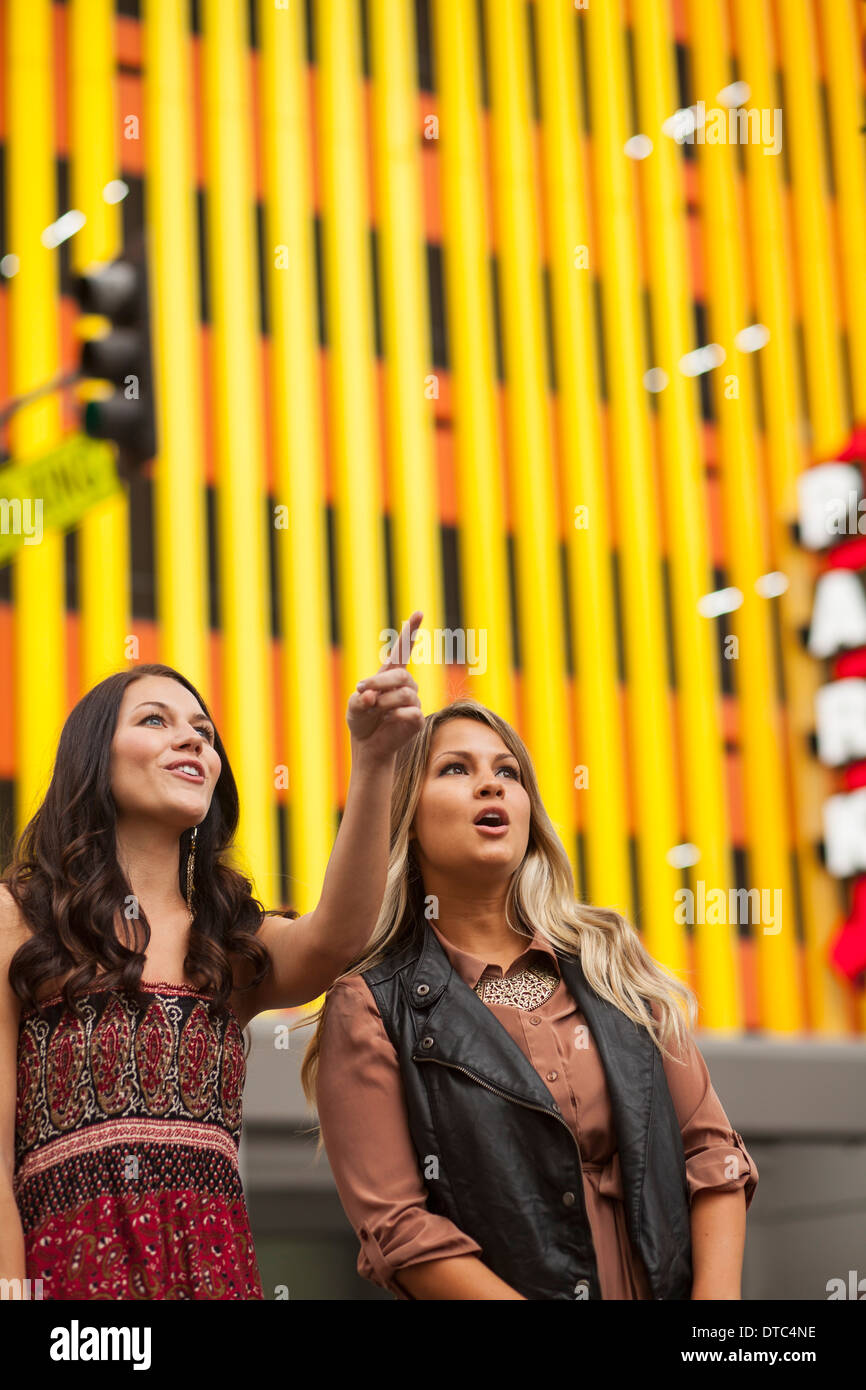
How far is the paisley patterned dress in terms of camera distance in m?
2.39

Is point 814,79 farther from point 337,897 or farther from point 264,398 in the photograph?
point 337,897

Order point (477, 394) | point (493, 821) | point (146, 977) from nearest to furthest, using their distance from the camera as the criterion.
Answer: point (146, 977)
point (493, 821)
point (477, 394)

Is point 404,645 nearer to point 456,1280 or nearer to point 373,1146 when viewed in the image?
point 373,1146

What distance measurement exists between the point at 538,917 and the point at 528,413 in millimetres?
11523

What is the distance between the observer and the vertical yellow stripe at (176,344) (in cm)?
1193

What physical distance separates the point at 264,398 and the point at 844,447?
522cm

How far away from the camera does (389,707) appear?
101 inches

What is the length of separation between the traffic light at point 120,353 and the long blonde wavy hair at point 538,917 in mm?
3372

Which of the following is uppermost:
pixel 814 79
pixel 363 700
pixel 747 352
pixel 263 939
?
pixel 814 79

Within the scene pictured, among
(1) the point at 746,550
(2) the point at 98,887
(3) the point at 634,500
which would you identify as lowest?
(2) the point at 98,887

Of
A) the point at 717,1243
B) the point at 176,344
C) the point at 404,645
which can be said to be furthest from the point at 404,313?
the point at 717,1243
